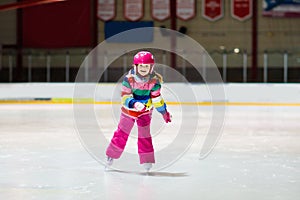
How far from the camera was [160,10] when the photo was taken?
714 inches

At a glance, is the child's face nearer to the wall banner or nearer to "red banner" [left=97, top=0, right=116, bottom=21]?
the wall banner

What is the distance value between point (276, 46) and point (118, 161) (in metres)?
13.5

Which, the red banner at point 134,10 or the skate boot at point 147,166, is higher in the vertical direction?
the red banner at point 134,10

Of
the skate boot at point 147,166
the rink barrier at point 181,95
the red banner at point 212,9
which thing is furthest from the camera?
the red banner at point 212,9

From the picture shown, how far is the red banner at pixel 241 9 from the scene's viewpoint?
1752 cm

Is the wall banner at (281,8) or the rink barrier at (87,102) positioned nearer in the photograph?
the rink barrier at (87,102)

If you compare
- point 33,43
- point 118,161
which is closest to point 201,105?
point 118,161

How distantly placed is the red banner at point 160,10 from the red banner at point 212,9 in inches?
42.4

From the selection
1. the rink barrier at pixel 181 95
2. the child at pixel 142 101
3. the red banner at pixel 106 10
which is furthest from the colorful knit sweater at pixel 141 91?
the red banner at pixel 106 10

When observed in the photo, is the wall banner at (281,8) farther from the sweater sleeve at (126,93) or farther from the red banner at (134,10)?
the sweater sleeve at (126,93)

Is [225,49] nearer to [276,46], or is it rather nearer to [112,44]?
[276,46]

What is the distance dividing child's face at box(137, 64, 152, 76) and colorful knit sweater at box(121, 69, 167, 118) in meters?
0.05

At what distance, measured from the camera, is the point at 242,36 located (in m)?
17.7

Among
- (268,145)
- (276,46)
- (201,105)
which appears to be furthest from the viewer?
(276,46)
